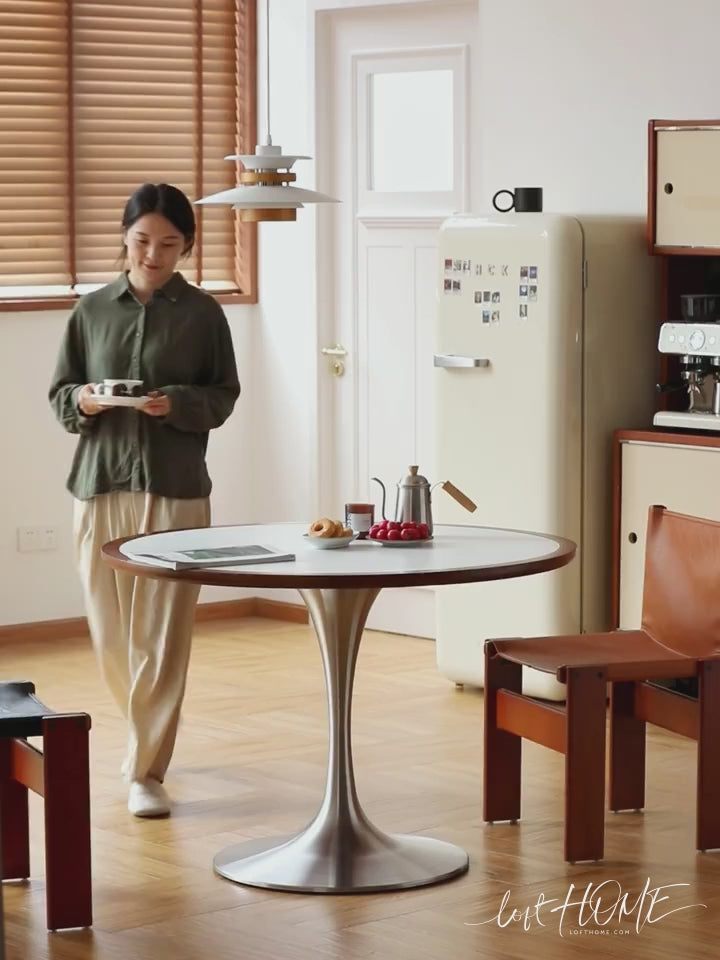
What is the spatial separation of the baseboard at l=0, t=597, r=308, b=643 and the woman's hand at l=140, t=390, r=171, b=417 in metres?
2.62

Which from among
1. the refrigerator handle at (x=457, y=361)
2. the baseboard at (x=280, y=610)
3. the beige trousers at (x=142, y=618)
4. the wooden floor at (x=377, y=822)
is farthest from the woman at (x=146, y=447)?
the baseboard at (x=280, y=610)

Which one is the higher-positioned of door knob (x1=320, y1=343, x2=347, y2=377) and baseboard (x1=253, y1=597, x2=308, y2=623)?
door knob (x1=320, y1=343, x2=347, y2=377)

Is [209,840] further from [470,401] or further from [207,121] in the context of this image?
[207,121]

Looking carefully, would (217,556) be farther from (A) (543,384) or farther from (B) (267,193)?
(A) (543,384)

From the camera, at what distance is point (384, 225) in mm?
7090

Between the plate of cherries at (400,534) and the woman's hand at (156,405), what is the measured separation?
724 mm

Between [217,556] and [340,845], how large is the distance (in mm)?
746

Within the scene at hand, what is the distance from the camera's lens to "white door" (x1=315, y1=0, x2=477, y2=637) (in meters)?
6.89

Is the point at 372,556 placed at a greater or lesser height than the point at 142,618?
greater

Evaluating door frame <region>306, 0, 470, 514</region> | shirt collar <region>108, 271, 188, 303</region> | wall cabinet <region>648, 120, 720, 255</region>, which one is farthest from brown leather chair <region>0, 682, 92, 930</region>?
door frame <region>306, 0, 470, 514</region>

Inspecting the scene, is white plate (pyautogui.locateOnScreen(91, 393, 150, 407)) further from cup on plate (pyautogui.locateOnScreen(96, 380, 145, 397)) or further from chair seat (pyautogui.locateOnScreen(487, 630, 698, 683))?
chair seat (pyautogui.locateOnScreen(487, 630, 698, 683))

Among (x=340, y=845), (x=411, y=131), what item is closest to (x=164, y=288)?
(x=340, y=845)

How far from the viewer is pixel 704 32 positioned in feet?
19.2

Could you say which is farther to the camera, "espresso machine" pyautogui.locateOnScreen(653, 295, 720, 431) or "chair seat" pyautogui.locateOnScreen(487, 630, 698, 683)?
"espresso machine" pyautogui.locateOnScreen(653, 295, 720, 431)
